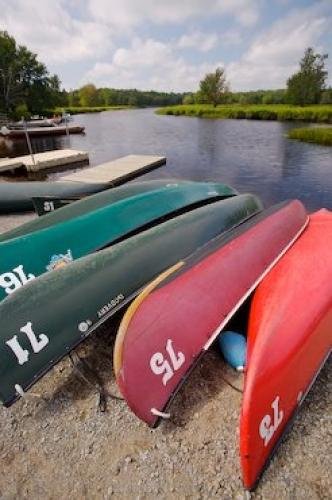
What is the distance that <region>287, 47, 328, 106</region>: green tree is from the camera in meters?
Result: 60.9

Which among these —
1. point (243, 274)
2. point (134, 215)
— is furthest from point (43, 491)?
point (134, 215)

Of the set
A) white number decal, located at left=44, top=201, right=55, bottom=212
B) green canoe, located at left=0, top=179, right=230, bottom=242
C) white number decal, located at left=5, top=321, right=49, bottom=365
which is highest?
green canoe, located at left=0, top=179, right=230, bottom=242

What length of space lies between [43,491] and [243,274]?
2997 millimetres

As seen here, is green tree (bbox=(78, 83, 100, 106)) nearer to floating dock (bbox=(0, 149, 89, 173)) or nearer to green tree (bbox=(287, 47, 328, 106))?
green tree (bbox=(287, 47, 328, 106))

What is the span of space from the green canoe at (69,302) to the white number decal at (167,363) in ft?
2.86

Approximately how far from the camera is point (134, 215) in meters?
5.97

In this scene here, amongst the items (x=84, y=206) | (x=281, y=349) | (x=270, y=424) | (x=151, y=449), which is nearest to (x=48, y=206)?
(x=84, y=206)

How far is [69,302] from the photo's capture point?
369cm

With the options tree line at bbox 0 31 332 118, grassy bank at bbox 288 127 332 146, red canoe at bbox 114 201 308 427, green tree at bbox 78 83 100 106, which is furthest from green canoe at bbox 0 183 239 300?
green tree at bbox 78 83 100 106

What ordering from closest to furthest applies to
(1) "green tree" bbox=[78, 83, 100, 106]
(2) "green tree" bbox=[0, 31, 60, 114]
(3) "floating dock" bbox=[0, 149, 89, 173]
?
(3) "floating dock" bbox=[0, 149, 89, 173] < (2) "green tree" bbox=[0, 31, 60, 114] < (1) "green tree" bbox=[78, 83, 100, 106]

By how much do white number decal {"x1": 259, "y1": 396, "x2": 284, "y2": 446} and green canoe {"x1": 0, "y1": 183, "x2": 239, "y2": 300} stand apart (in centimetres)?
344

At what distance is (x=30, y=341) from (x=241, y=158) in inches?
689

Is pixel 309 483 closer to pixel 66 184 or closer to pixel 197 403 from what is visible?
pixel 197 403

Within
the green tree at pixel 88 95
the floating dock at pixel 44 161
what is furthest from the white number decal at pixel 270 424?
the green tree at pixel 88 95
